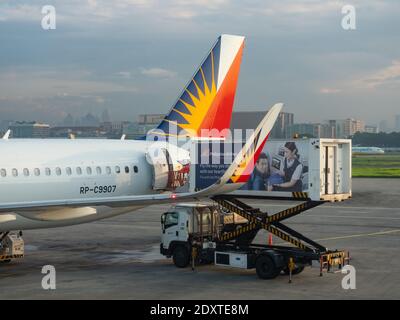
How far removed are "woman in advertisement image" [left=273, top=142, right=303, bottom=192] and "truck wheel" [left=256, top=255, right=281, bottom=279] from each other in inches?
107

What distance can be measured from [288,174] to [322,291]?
4.70m

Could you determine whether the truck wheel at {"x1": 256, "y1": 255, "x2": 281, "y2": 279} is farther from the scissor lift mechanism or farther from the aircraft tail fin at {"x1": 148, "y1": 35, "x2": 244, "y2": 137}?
the aircraft tail fin at {"x1": 148, "y1": 35, "x2": 244, "y2": 137}

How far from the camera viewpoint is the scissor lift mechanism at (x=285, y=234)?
22.0 metres

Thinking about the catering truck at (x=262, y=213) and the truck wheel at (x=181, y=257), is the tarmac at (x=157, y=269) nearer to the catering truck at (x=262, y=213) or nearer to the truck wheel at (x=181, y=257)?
the truck wheel at (x=181, y=257)

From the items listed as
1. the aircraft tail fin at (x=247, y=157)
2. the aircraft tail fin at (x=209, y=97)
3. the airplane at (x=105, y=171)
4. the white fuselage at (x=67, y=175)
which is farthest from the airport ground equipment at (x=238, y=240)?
the aircraft tail fin at (x=209, y=97)

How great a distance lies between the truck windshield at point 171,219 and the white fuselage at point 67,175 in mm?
2537

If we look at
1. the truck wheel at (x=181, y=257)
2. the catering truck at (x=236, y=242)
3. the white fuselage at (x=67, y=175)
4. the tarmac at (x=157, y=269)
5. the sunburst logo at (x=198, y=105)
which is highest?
the sunburst logo at (x=198, y=105)

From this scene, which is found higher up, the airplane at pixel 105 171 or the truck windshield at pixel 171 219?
the airplane at pixel 105 171

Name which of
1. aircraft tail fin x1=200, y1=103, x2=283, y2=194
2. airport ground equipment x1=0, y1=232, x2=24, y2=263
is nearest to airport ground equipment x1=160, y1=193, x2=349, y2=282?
aircraft tail fin x1=200, y1=103, x2=283, y2=194

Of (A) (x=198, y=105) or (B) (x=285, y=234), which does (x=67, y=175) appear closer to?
(B) (x=285, y=234)

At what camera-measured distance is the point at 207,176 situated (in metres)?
24.4

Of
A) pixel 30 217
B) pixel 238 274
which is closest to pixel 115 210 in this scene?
pixel 30 217
